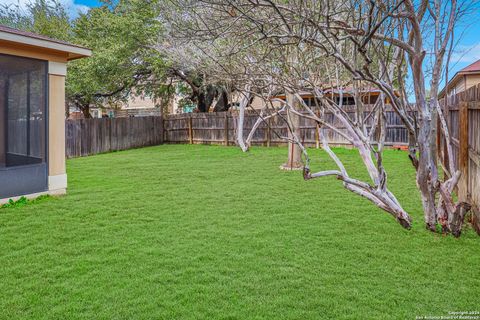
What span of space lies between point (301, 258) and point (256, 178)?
14.5 ft

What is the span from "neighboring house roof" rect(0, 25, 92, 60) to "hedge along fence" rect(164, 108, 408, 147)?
676cm

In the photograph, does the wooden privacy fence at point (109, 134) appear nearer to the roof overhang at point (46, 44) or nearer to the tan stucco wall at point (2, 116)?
the tan stucco wall at point (2, 116)

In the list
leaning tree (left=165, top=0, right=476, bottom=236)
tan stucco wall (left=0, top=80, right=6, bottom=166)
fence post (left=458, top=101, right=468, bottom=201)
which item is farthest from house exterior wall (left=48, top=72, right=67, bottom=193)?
fence post (left=458, top=101, right=468, bottom=201)

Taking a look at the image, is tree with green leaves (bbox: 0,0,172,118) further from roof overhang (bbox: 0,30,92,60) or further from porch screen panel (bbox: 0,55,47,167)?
porch screen panel (bbox: 0,55,47,167)

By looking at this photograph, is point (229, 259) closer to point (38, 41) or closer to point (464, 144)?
point (464, 144)

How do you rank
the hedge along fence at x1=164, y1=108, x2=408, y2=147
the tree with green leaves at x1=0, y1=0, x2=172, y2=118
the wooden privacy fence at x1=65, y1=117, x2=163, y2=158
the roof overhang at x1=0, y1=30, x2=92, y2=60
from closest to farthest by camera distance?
the roof overhang at x1=0, y1=30, x2=92, y2=60 < the hedge along fence at x1=164, y1=108, x2=408, y2=147 < the tree with green leaves at x1=0, y1=0, x2=172, y2=118 < the wooden privacy fence at x1=65, y1=117, x2=163, y2=158

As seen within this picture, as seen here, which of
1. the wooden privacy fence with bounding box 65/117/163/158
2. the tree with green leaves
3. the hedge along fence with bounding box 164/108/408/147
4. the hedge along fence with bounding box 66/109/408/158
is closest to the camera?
the hedge along fence with bounding box 164/108/408/147

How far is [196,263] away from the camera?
3.44 metres

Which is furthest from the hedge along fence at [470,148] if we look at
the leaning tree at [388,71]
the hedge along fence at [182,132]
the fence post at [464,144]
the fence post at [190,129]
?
the fence post at [190,129]

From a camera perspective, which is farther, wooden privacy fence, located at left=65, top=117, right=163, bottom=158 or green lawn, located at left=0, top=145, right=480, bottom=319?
wooden privacy fence, located at left=65, top=117, right=163, bottom=158

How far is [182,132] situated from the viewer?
17.8 m

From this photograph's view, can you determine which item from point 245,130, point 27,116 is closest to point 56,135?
point 27,116

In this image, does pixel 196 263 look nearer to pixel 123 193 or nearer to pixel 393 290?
pixel 393 290

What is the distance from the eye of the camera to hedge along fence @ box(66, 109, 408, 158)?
13766 millimetres
